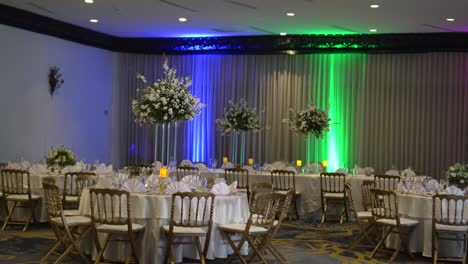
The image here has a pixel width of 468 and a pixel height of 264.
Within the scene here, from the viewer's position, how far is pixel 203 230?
782 cm

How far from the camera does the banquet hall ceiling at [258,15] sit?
12.0m

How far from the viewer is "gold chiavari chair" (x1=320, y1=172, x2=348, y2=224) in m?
12.2

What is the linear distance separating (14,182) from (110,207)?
356cm

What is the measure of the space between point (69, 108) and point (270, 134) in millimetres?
4517

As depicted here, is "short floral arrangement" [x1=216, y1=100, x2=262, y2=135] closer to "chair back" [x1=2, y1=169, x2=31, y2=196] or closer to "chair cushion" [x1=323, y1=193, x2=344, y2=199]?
"chair cushion" [x1=323, y1=193, x2=344, y2=199]

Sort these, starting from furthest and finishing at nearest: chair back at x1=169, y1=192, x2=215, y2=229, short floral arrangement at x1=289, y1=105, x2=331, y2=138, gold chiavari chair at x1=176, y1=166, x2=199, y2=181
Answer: short floral arrangement at x1=289, y1=105, x2=331, y2=138
gold chiavari chair at x1=176, y1=166, x2=199, y2=181
chair back at x1=169, y1=192, x2=215, y2=229

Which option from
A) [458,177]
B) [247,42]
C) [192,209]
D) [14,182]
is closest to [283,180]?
[458,177]

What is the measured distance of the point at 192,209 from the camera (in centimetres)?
761

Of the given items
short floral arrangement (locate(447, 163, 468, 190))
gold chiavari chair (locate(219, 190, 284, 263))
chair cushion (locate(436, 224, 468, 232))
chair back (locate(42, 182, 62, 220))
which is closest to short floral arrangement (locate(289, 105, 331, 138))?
short floral arrangement (locate(447, 163, 468, 190))

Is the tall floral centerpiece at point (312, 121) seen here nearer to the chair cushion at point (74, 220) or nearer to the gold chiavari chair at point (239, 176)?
the gold chiavari chair at point (239, 176)

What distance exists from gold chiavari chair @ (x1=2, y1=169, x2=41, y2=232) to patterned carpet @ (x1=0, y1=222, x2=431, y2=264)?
34 cm

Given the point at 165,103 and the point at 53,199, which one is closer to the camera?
the point at 53,199

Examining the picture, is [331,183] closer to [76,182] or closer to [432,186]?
[432,186]

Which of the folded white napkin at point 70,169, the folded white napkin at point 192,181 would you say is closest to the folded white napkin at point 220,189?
the folded white napkin at point 192,181
